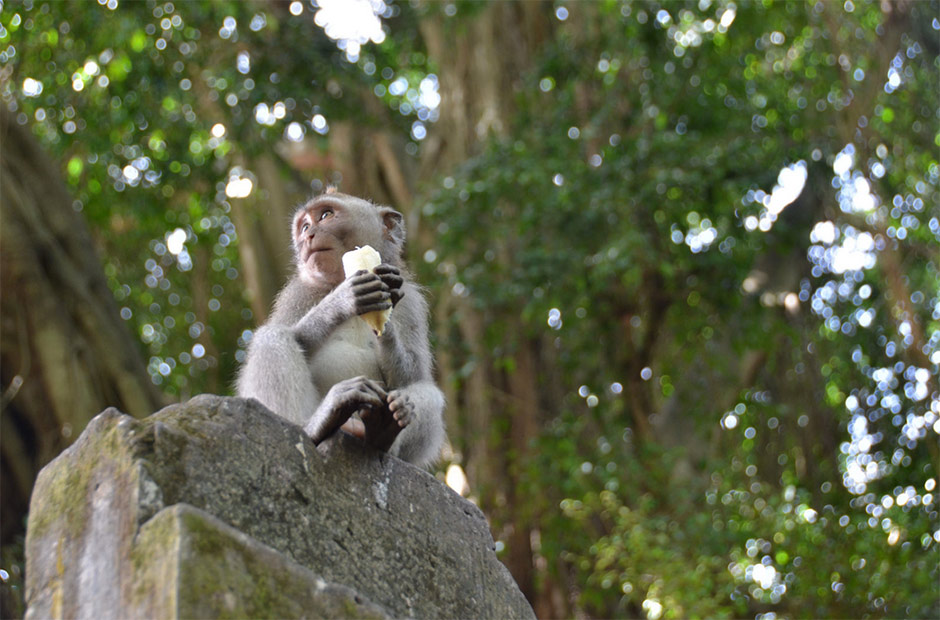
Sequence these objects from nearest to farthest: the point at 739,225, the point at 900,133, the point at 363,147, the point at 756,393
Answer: the point at 739,225
the point at 900,133
the point at 756,393
the point at 363,147

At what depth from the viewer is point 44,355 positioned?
305 inches

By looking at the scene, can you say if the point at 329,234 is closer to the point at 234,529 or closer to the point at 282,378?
the point at 282,378

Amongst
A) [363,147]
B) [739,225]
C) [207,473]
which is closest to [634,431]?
[739,225]

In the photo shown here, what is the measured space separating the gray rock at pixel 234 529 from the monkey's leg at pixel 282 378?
1.79 feet

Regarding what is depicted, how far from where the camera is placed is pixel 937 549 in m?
7.84

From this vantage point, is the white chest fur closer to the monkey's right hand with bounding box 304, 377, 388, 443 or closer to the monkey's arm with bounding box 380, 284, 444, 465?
the monkey's arm with bounding box 380, 284, 444, 465

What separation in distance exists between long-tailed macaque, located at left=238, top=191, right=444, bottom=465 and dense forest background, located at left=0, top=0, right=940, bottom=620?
12.2ft

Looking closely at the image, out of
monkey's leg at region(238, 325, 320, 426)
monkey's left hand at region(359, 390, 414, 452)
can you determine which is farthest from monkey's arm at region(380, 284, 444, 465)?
monkey's left hand at region(359, 390, 414, 452)

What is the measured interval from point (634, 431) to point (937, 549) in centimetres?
287

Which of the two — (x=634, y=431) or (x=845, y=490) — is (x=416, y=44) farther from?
(x=845, y=490)

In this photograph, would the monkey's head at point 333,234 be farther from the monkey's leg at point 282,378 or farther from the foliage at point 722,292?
the foliage at point 722,292

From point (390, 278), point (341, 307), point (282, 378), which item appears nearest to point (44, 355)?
point (282, 378)

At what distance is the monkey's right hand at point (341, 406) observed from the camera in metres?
3.29

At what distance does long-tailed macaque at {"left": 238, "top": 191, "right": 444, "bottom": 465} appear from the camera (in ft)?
11.2
